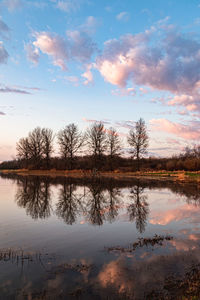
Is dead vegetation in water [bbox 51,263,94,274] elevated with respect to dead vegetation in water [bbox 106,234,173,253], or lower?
elevated

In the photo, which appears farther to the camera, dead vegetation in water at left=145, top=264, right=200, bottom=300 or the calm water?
the calm water

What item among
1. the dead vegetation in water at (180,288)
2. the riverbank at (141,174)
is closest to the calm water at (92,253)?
the dead vegetation in water at (180,288)

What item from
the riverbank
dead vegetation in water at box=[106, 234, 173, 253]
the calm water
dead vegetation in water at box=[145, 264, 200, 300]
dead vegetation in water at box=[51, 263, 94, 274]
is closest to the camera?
dead vegetation in water at box=[145, 264, 200, 300]

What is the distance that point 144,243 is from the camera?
9.44 metres

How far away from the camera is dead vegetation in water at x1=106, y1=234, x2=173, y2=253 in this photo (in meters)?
8.68

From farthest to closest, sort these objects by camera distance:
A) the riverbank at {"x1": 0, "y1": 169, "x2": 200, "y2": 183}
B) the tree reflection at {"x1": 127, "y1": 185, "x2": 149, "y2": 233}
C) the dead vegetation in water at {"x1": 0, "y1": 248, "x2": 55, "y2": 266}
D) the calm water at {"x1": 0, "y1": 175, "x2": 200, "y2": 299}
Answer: the riverbank at {"x1": 0, "y1": 169, "x2": 200, "y2": 183} < the tree reflection at {"x1": 127, "y1": 185, "x2": 149, "y2": 233} < the dead vegetation in water at {"x1": 0, "y1": 248, "x2": 55, "y2": 266} < the calm water at {"x1": 0, "y1": 175, "x2": 200, "y2": 299}

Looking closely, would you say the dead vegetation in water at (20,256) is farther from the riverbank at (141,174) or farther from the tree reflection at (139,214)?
the riverbank at (141,174)

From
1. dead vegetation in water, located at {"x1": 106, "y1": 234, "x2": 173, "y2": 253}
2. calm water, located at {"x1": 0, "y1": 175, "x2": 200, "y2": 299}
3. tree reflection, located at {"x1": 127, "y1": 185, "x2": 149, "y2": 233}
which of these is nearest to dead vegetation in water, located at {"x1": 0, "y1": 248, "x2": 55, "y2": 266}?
calm water, located at {"x1": 0, "y1": 175, "x2": 200, "y2": 299}

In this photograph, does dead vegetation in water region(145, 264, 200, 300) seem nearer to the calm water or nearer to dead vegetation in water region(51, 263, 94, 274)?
the calm water

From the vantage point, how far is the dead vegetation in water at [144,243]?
8680 mm

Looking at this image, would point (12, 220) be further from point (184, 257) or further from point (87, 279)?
point (184, 257)

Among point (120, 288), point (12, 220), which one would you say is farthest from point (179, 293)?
point (12, 220)

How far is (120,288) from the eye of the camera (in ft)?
19.2

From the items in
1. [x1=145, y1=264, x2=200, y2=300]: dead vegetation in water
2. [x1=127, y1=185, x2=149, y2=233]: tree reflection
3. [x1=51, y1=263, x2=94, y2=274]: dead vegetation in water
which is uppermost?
[x1=145, y1=264, x2=200, y2=300]: dead vegetation in water
